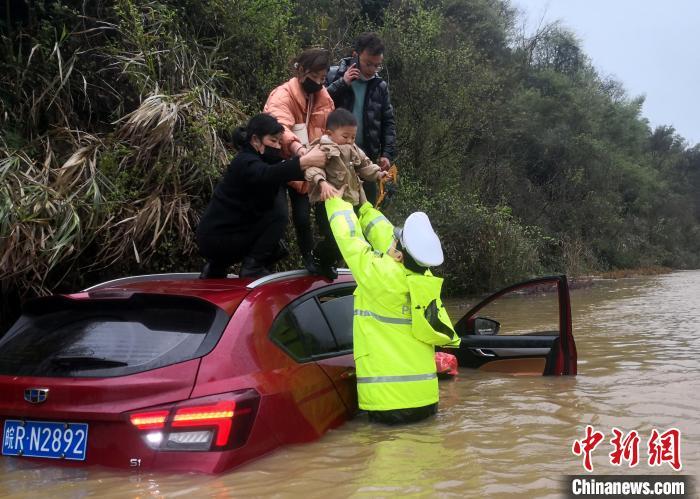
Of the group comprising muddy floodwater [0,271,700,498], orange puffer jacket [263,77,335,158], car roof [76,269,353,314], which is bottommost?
muddy floodwater [0,271,700,498]

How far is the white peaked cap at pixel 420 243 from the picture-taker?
4230 mm

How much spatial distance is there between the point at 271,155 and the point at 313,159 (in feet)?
1.46

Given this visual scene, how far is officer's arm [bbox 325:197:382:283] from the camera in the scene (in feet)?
14.1

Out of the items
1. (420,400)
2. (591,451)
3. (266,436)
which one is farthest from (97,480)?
(591,451)

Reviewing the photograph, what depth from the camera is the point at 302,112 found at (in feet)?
18.8

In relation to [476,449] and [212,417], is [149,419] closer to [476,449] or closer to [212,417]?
[212,417]

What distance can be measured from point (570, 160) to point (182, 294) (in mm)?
27532

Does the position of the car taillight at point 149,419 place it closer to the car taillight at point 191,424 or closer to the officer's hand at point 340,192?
the car taillight at point 191,424

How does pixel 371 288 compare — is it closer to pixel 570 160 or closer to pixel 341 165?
pixel 341 165

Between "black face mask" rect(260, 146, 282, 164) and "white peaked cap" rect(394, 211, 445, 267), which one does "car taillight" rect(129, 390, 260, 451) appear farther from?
"black face mask" rect(260, 146, 282, 164)

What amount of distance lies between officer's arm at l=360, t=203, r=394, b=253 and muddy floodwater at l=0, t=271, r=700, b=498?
47.5 inches

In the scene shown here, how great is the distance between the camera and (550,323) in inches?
408

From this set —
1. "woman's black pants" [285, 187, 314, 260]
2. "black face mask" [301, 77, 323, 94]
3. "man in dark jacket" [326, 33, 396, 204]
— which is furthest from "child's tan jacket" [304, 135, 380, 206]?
"man in dark jacket" [326, 33, 396, 204]

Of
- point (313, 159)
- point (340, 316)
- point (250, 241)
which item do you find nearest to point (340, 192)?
point (313, 159)
